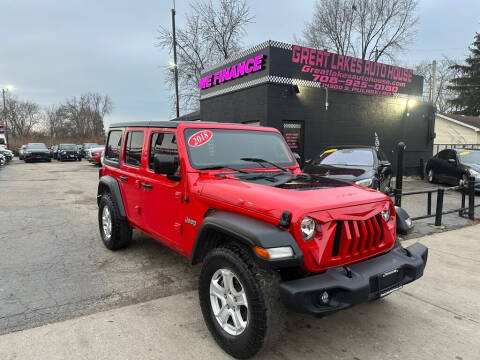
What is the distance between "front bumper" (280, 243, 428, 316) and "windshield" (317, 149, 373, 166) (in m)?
5.75

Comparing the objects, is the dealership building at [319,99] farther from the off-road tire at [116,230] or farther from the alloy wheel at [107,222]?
the off-road tire at [116,230]

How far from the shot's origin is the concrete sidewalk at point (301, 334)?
2.65 m

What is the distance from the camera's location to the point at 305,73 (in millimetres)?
12672

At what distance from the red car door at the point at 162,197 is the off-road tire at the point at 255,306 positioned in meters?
0.96

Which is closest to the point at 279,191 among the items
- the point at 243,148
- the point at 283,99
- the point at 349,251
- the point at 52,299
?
the point at 349,251

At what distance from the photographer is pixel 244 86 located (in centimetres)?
1311

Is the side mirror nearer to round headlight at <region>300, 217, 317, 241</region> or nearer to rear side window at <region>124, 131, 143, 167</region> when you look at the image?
rear side window at <region>124, 131, 143, 167</region>

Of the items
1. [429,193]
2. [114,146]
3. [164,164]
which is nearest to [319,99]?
[429,193]

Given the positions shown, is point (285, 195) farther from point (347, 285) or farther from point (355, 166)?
point (355, 166)

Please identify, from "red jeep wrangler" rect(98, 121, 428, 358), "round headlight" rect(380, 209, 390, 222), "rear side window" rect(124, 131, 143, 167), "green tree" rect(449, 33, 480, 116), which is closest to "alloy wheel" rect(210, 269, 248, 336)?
"red jeep wrangler" rect(98, 121, 428, 358)

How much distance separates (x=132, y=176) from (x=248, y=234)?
249 cm

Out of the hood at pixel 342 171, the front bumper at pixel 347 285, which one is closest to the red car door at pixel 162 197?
the front bumper at pixel 347 285

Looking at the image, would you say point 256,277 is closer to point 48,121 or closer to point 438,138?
point 438,138

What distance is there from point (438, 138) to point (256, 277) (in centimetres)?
3291
